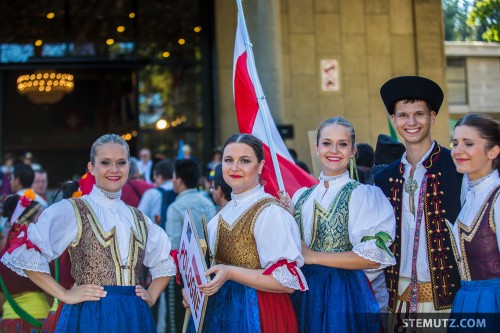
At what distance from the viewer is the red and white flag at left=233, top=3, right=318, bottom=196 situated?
5285mm

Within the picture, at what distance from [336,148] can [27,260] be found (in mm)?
1708

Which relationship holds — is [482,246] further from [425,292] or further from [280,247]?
[280,247]

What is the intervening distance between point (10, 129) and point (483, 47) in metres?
13.7

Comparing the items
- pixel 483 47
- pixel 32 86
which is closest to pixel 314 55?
pixel 483 47

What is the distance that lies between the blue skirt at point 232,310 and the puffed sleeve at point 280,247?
183mm

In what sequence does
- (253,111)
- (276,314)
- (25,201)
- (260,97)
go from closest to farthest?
(276,314)
(260,97)
(253,111)
(25,201)

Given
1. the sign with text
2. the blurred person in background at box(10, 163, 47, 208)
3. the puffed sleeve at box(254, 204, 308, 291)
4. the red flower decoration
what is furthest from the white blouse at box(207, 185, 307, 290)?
the blurred person in background at box(10, 163, 47, 208)

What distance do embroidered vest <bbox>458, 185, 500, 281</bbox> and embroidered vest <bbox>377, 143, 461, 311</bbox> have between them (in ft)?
1.19

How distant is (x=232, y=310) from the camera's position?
4.12 metres

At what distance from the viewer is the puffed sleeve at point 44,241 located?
403cm

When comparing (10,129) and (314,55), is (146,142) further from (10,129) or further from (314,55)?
(10,129)

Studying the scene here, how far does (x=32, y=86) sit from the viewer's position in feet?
56.1

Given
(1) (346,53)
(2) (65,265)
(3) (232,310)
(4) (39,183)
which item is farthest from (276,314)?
(1) (346,53)

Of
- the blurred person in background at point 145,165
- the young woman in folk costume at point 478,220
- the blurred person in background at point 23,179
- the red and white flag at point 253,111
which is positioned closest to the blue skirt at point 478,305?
the young woman in folk costume at point 478,220
